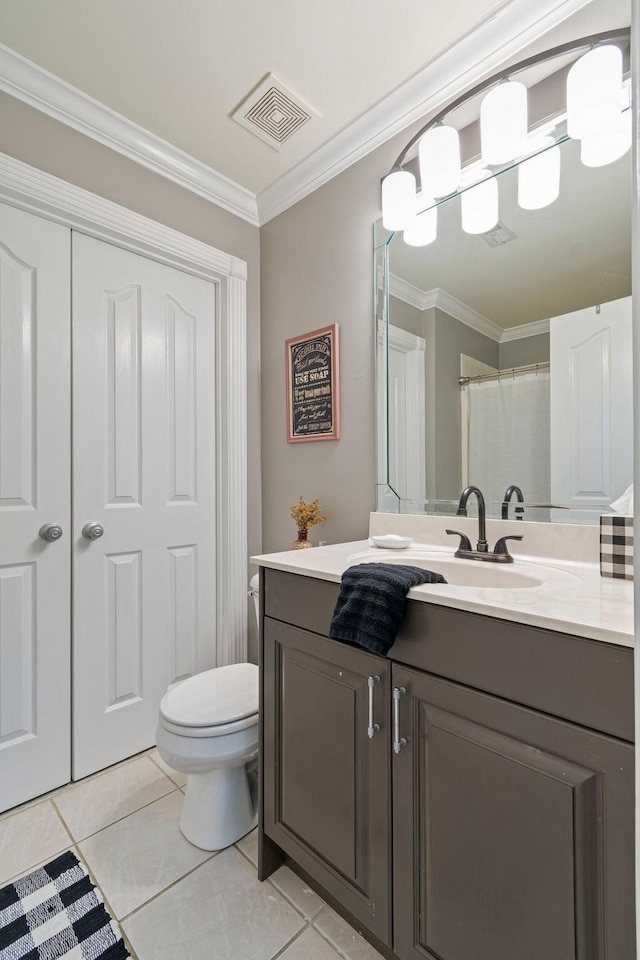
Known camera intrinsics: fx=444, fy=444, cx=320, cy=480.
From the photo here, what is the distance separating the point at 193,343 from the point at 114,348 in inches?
14.1

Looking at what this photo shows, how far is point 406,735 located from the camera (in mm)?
862

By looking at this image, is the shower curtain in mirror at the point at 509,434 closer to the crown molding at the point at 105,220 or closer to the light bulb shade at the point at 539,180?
the light bulb shade at the point at 539,180

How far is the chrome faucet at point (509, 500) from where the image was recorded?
128cm

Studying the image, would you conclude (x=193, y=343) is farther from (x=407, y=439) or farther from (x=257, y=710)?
(x=257, y=710)

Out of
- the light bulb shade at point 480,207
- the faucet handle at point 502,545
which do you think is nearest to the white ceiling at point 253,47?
the light bulb shade at point 480,207

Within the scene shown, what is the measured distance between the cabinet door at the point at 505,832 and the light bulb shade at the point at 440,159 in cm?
142

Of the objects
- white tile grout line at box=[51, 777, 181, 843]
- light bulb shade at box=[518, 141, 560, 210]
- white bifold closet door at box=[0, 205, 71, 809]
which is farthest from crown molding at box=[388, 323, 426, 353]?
white tile grout line at box=[51, 777, 181, 843]

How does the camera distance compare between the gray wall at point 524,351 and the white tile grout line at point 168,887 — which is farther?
the gray wall at point 524,351

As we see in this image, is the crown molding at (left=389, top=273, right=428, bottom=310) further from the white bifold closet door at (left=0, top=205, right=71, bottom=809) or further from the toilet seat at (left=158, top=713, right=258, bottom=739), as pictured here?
the toilet seat at (left=158, top=713, right=258, bottom=739)

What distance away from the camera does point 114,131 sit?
1.66 metres

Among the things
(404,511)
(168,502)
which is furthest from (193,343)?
(404,511)

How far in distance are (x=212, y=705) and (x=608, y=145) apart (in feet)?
6.12

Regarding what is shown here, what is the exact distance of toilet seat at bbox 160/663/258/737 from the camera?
4.12 feet

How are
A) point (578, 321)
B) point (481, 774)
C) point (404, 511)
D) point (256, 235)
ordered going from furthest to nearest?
1. point (256, 235)
2. point (404, 511)
3. point (578, 321)
4. point (481, 774)
